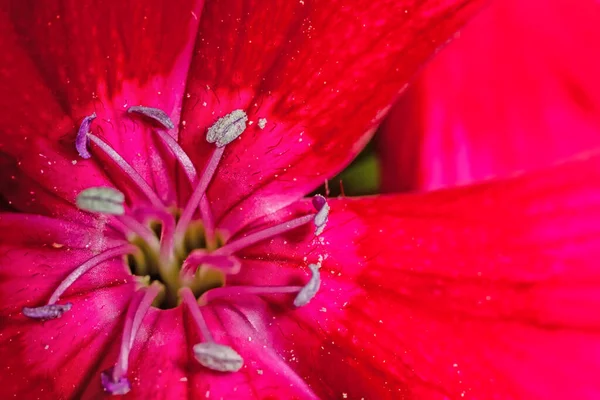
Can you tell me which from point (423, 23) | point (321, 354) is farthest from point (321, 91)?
point (321, 354)

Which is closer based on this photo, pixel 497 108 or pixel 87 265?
pixel 87 265

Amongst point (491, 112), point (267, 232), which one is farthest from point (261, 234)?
point (491, 112)

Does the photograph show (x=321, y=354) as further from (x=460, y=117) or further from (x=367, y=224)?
(x=460, y=117)

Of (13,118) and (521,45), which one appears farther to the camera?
(521,45)

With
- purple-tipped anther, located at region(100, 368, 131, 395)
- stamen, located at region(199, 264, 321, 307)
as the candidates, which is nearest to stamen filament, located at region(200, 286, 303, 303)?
stamen, located at region(199, 264, 321, 307)

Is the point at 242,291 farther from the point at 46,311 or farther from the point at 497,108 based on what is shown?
the point at 497,108

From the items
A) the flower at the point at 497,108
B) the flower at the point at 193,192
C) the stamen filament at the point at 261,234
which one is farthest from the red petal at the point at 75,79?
the flower at the point at 497,108

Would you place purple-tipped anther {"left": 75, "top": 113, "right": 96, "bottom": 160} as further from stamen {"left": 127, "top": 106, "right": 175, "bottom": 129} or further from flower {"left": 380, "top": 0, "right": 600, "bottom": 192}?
flower {"left": 380, "top": 0, "right": 600, "bottom": 192}
